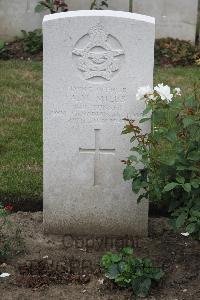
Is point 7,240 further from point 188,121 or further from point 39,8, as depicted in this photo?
point 39,8

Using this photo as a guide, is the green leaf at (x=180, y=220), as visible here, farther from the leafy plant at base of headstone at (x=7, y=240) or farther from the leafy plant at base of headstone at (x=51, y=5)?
the leafy plant at base of headstone at (x=51, y=5)

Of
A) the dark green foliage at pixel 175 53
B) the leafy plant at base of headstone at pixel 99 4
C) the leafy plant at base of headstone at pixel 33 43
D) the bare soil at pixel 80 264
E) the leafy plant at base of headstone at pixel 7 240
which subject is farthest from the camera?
the leafy plant at base of headstone at pixel 99 4

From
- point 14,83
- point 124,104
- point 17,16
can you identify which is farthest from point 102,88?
point 17,16

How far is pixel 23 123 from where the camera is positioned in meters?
6.96

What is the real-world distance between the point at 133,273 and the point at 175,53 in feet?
18.1

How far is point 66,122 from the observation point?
15.3 ft

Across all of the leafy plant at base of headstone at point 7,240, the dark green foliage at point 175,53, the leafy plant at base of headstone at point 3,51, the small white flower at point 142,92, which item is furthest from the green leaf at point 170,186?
the leafy plant at base of headstone at point 3,51

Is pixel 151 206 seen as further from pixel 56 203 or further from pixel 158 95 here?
pixel 158 95

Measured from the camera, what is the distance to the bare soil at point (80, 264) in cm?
426

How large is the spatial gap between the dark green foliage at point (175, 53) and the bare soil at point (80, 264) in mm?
4392

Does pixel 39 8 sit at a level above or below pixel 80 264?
above

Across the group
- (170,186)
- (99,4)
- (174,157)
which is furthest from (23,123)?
(99,4)

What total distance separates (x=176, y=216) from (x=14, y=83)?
397 centimetres

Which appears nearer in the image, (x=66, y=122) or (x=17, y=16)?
(x=66, y=122)
